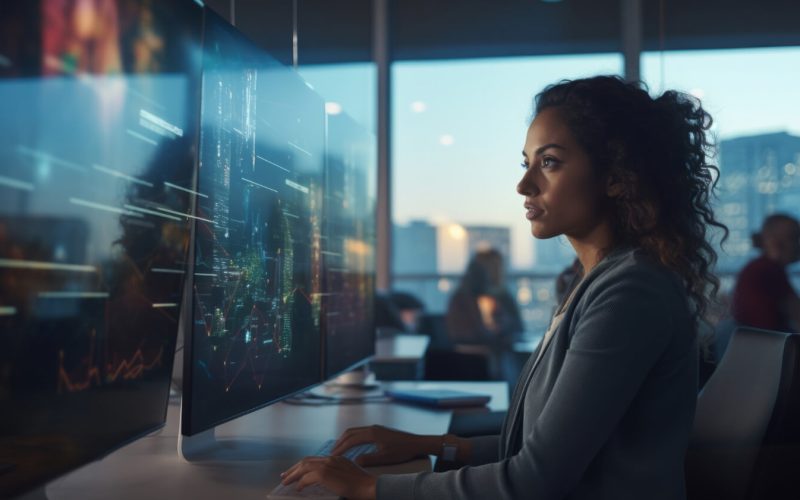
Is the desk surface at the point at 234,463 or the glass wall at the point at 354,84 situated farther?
the glass wall at the point at 354,84

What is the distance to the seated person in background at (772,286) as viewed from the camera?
391cm

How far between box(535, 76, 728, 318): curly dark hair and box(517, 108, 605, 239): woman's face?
0.02 metres

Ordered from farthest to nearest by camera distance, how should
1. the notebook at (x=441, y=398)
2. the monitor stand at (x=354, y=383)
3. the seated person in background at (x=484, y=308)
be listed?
the seated person in background at (x=484, y=308) → the monitor stand at (x=354, y=383) → the notebook at (x=441, y=398)

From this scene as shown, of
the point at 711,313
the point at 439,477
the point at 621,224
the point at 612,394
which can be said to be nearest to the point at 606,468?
the point at 612,394

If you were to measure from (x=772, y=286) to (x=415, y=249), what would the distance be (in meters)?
3.48

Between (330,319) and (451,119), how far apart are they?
5.05 m

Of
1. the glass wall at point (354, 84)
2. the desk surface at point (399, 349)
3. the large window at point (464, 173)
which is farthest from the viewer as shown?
the large window at point (464, 173)

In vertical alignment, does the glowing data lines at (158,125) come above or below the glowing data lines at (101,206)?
above

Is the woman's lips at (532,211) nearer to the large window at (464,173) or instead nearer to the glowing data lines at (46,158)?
the glowing data lines at (46,158)

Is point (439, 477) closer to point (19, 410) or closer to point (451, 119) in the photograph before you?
point (19, 410)

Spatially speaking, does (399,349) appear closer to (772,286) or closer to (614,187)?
(772,286)

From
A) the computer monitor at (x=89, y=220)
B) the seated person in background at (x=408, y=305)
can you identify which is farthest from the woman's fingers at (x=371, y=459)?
the seated person in background at (x=408, y=305)

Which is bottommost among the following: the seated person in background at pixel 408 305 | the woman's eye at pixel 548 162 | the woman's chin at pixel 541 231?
the seated person in background at pixel 408 305

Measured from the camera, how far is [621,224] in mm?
1378
